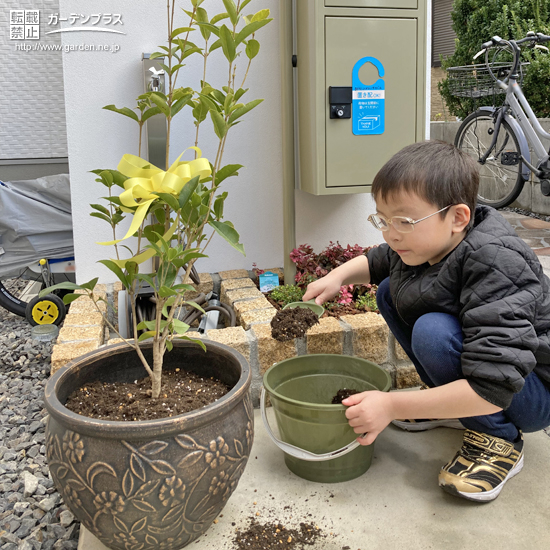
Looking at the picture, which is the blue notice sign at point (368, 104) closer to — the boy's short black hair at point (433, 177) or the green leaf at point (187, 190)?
the boy's short black hair at point (433, 177)

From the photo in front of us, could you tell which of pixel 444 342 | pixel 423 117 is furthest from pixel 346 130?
pixel 444 342

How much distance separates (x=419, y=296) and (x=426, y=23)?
1.56 metres

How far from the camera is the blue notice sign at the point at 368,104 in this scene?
2.50 metres

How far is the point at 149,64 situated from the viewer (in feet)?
8.74

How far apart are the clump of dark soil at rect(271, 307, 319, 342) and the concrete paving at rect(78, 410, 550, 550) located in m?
0.42

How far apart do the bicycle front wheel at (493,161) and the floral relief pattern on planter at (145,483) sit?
16.0 ft

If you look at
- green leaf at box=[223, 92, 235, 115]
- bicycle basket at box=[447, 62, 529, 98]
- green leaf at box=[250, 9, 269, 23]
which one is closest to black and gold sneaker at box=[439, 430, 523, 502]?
green leaf at box=[223, 92, 235, 115]

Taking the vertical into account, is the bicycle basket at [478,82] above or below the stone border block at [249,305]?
above

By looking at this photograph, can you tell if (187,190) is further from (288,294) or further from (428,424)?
(288,294)

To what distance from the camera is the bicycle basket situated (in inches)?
207

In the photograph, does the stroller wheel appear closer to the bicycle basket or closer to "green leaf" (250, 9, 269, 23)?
"green leaf" (250, 9, 269, 23)

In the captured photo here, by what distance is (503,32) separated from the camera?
651 centimetres

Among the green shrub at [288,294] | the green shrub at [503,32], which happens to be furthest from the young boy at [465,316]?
the green shrub at [503,32]

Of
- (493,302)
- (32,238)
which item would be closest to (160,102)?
(493,302)
